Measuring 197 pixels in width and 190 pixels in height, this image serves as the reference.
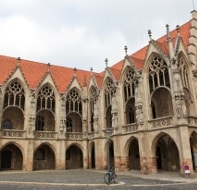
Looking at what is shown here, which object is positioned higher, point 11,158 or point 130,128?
point 130,128

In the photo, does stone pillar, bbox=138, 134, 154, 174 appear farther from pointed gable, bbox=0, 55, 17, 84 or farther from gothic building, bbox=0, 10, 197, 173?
pointed gable, bbox=0, 55, 17, 84

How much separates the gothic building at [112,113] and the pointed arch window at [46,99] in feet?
0.27

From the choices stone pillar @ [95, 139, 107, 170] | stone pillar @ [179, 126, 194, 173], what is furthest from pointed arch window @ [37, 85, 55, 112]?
stone pillar @ [179, 126, 194, 173]

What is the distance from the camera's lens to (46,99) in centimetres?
3225

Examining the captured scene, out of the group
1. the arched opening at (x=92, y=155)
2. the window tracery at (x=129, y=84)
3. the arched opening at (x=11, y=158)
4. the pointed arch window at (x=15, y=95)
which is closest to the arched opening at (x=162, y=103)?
the window tracery at (x=129, y=84)

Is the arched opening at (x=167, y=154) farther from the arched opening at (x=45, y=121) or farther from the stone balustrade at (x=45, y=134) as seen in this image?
the arched opening at (x=45, y=121)

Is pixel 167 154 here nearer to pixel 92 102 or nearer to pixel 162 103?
pixel 162 103

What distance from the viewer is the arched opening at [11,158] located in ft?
99.5

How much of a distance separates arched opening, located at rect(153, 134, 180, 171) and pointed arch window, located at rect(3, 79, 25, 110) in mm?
18177

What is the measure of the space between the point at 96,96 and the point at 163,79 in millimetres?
11374

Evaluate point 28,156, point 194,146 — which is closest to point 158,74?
point 194,146

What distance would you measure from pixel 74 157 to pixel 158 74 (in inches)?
718

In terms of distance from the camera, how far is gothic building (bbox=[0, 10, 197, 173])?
23.1 metres

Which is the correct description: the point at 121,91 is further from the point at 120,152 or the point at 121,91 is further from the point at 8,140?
the point at 8,140
